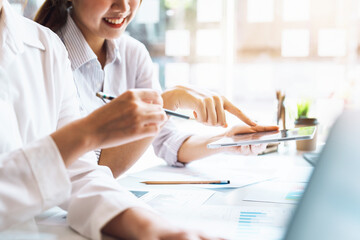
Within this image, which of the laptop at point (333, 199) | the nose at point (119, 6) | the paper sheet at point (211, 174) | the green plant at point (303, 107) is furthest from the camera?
the green plant at point (303, 107)

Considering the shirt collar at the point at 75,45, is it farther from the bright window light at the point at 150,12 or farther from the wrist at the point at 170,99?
the bright window light at the point at 150,12

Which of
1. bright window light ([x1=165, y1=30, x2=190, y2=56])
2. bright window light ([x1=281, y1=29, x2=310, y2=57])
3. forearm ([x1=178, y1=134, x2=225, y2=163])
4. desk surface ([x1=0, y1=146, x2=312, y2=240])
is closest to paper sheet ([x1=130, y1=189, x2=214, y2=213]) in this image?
desk surface ([x1=0, y1=146, x2=312, y2=240])

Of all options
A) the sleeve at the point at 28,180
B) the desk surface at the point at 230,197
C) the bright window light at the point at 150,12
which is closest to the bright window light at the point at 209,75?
the bright window light at the point at 150,12

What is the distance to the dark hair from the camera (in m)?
1.35

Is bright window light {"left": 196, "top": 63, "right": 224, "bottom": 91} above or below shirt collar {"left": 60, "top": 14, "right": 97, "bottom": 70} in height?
below

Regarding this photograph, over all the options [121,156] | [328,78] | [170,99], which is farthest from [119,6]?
[328,78]

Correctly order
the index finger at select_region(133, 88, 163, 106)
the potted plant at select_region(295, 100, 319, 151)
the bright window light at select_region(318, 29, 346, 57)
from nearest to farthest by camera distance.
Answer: the index finger at select_region(133, 88, 163, 106) → the potted plant at select_region(295, 100, 319, 151) → the bright window light at select_region(318, 29, 346, 57)

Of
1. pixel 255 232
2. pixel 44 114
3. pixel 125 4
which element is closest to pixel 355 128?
pixel 255 232

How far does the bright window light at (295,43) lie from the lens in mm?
4223

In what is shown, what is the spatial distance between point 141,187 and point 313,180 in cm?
81

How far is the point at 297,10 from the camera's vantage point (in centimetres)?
420

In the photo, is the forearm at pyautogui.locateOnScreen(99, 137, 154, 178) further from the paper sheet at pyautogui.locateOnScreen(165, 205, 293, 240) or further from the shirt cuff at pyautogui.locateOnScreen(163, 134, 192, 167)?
the paper sheet at pyautogui.locateOnScreen(165, 205, 293, 240)

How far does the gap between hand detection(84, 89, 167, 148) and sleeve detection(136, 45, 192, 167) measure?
0.71 metres

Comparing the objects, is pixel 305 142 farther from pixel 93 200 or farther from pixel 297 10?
pixel 297 10
